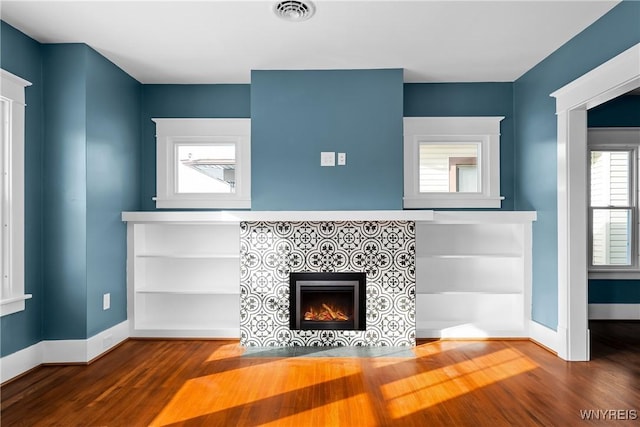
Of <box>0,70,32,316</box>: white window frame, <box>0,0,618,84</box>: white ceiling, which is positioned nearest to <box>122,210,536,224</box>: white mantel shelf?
<box>0,70,32,316</box>: white window frame

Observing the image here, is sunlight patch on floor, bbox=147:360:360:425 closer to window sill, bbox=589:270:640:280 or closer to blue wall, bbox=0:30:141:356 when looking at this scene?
blue wall, bbox=0:30:141:356

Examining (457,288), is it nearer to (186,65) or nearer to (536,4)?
(536,4)

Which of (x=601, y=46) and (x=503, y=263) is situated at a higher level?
(x=601, y=46)

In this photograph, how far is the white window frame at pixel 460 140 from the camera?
14.3 feet

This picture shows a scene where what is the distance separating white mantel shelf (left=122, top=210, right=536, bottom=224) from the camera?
12.1 ft

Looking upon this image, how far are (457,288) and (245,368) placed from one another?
2291 mm

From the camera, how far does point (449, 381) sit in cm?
297

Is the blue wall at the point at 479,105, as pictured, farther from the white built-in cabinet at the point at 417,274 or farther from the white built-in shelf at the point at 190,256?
the white built-in shelf at the point at 190,256

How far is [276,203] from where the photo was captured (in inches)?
155

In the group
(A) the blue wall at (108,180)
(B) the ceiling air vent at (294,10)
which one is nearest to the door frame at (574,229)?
(B) the ceiling air vent at (294,10)

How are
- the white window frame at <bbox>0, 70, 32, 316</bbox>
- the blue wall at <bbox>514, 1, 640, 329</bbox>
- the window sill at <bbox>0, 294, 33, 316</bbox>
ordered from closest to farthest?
the window sill at <bbox>0, 294, 33, 316</bbox>
the white window frame at <bbox>0, 70, 32, 316</bbox>
the blue wall at <bbox>514, 1, 640, 329</bbox>

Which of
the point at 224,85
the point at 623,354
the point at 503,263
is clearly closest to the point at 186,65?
the point at 224,85

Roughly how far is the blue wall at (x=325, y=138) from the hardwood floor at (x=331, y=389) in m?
1.43

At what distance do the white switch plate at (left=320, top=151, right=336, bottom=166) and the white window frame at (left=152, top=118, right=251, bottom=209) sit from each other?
886 mm
